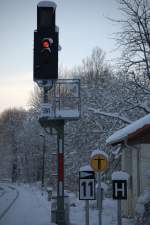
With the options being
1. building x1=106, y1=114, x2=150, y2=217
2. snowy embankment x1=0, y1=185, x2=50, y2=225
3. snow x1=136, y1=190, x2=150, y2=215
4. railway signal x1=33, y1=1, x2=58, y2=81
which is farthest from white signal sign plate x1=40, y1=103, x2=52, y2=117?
railway signal x1=33, y1=1, x2=58, y2=81

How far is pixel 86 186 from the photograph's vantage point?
11.6 metres

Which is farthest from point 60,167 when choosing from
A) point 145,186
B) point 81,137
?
point 81,137

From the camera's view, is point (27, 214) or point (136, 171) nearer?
point (136, 171)

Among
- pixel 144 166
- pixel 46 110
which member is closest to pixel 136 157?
pixel 144 166

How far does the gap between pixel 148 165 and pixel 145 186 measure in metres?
0.79

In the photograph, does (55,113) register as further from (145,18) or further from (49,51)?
(145,18)

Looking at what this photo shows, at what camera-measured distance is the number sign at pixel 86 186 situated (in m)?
11.5

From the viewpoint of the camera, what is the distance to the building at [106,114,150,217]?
45.8 ft

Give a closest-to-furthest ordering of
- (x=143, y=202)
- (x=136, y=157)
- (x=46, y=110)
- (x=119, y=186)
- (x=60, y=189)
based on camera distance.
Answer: (x=119, y=186)
(x=143, y=202)
(x=46, y=110)
(x=60, y=189)
(x=136, y=157)

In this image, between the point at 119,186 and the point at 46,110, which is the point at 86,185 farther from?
the point at 46,110

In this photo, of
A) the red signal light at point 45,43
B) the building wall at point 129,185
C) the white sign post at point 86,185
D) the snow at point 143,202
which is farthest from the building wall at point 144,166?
the red signal light at point 45,43

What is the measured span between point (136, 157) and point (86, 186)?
6300 millimetres

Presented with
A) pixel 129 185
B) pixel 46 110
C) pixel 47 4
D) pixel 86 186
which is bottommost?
pixel 129 185

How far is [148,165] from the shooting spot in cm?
1605
